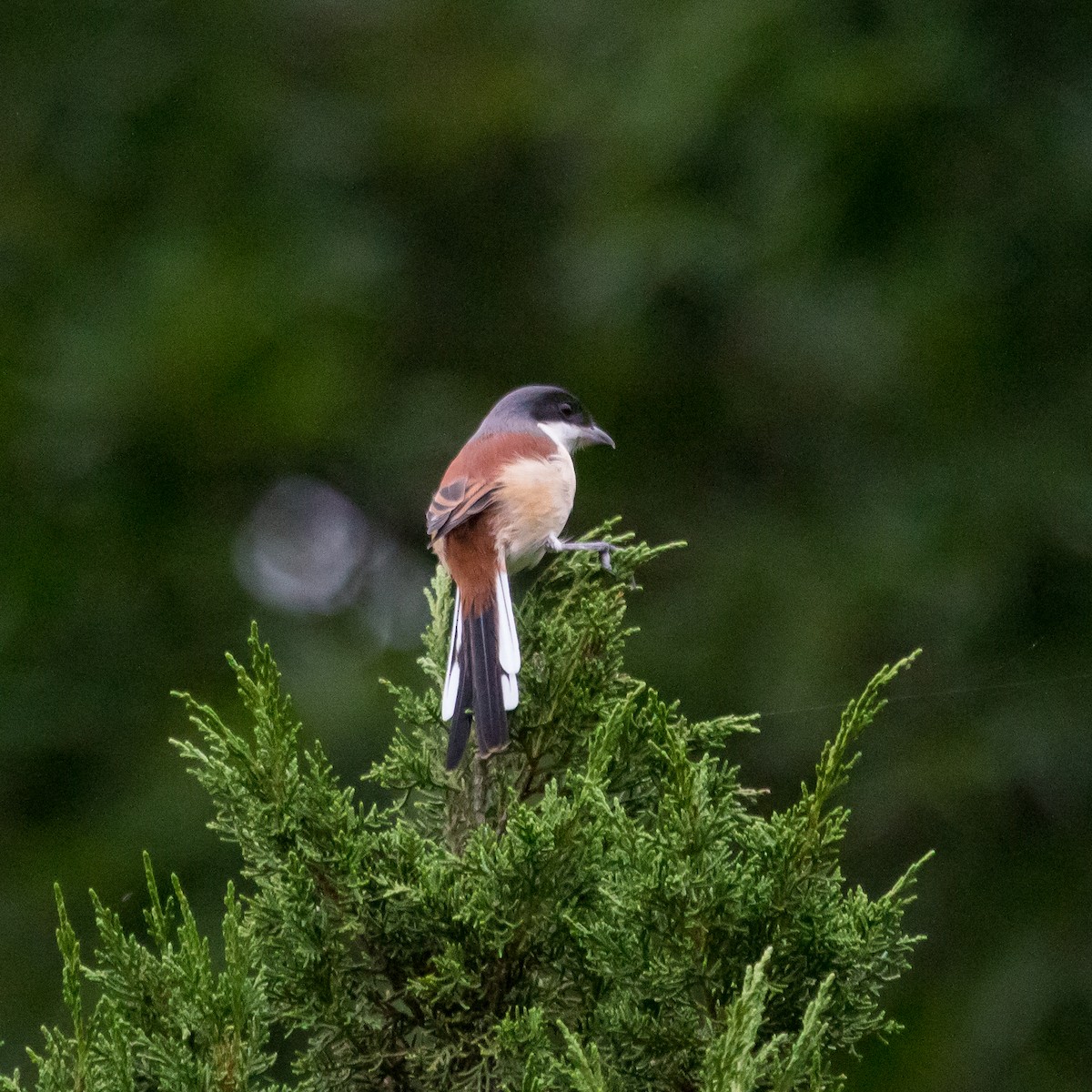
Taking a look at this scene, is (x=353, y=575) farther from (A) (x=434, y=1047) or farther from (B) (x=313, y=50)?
(A) (x=434, y=1047)

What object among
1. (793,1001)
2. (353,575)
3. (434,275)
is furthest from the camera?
(434,275)

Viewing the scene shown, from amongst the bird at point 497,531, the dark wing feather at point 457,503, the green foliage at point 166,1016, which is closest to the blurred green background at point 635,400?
the bird at point 497,531

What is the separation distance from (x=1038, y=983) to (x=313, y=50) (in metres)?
6.48

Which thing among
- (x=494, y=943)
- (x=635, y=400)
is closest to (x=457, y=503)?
(x=494, y=943)

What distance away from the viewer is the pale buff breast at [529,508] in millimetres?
3260

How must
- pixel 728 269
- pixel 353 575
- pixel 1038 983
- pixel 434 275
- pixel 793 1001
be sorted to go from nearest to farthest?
1. pixel 793 1001
2. pixel 1038 983
3. pixel 728 269
4. pixel 353 575
5. pixel 434 275

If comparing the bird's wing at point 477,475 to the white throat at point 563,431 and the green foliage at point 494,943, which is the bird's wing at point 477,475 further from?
the green foliage at point 494,943

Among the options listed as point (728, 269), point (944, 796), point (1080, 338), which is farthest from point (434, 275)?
point (944, 796)

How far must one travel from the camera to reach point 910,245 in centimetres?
646

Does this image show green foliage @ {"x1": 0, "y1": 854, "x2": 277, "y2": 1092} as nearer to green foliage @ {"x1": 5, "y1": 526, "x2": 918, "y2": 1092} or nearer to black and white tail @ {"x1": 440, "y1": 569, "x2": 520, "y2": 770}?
green foliage @ {"x1": 5, "y1": 526, "x2": 918, "y2": 1092}

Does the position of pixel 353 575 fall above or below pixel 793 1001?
above

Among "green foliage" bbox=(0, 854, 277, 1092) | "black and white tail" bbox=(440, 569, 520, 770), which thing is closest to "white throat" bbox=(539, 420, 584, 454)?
"black and white tail" bbox=(440, 569, 520, 770)

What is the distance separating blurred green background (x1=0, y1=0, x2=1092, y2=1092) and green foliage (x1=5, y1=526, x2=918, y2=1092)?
380cm

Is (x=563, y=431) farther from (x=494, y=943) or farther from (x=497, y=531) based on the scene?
(x=494, y=943)
